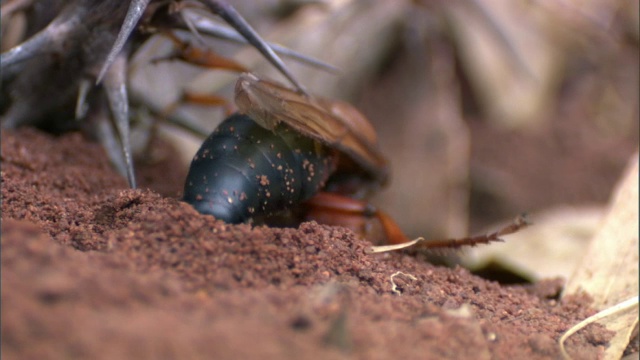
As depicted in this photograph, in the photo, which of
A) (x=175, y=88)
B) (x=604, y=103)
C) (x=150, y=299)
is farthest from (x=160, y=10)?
(x=604, y=103)

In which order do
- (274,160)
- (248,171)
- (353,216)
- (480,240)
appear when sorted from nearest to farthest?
1. (248,171)
2. (274,160)
3. (480,240)
4. (353,216)

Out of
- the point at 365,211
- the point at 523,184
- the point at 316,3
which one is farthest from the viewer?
the point at 523,184

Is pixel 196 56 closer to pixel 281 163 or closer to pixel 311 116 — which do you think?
pixel 311 116

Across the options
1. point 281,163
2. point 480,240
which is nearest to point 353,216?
point 480,240

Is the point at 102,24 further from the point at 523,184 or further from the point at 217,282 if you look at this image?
the point at 523,184

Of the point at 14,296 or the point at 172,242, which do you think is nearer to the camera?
the point at 14,296

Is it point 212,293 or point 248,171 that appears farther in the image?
point 248,171
